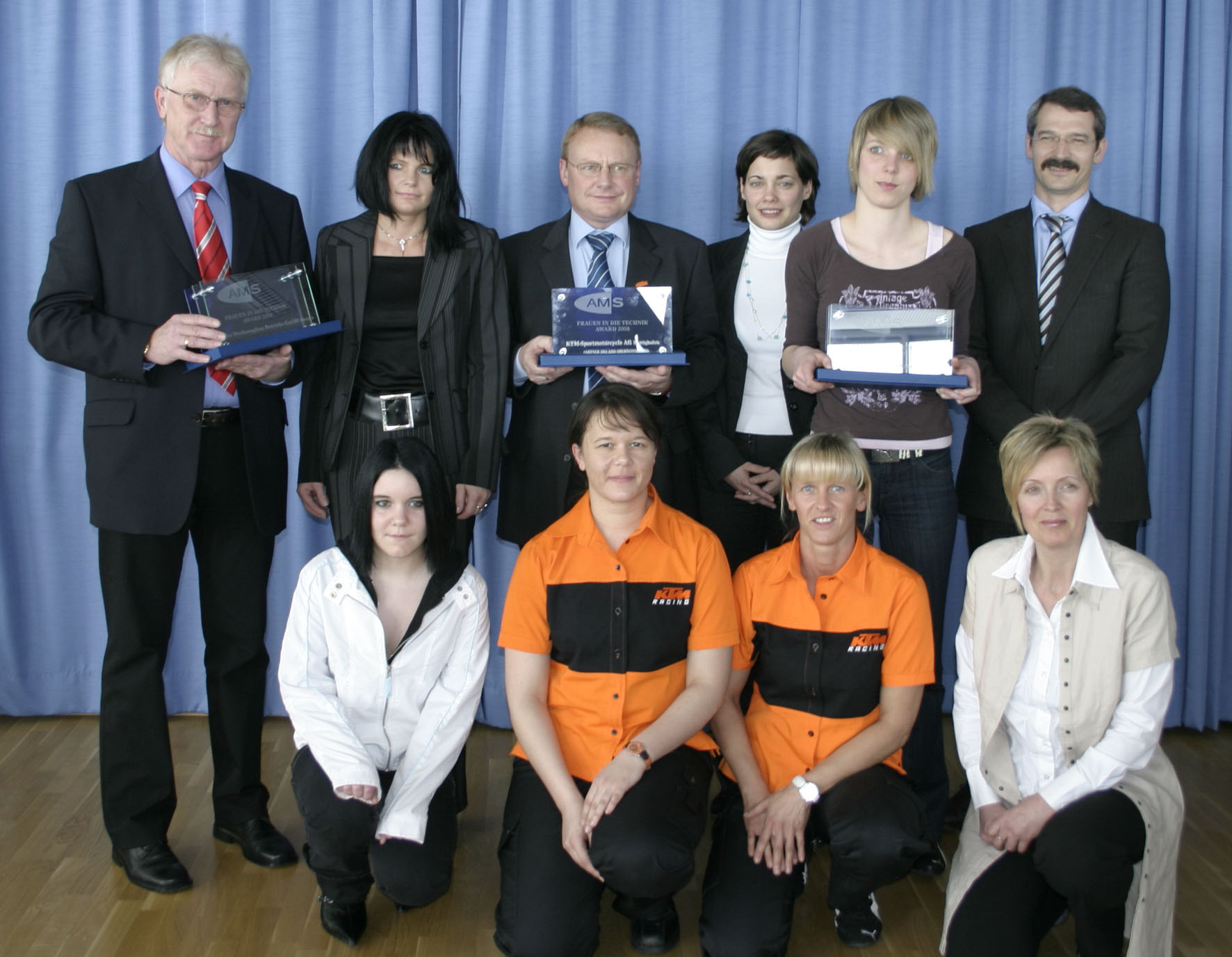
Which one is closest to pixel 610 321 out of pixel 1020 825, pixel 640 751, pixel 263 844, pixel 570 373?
pixel 570 373

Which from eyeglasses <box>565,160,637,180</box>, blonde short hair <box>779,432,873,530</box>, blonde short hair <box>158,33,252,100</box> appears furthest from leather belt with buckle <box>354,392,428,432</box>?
blonde short hair <box>779,432,873,530</box>

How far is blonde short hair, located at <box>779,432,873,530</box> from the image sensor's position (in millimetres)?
2537

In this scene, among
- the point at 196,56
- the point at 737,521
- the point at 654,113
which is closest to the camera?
the point at 196,56

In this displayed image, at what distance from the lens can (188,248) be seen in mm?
2721

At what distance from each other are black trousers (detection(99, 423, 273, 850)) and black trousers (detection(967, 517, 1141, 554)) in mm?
2135

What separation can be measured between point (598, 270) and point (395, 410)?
2.36 feet

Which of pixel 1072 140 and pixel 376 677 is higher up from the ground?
pixel 1072 140

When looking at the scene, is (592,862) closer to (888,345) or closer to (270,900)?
(270,900)

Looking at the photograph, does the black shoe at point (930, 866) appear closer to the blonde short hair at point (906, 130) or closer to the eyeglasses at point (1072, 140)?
the blonde short hair at point (906, 130)

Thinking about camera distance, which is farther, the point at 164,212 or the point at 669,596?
the point at 164,212

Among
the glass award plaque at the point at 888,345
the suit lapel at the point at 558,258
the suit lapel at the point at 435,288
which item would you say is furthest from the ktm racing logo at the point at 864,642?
the suit lapel at the point at 435,288

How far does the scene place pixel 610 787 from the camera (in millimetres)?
2387

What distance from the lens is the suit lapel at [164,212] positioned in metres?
2.70

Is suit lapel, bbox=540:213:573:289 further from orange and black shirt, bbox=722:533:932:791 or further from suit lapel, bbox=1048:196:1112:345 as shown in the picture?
suit lapel, bbox=1048:196:1112:345
